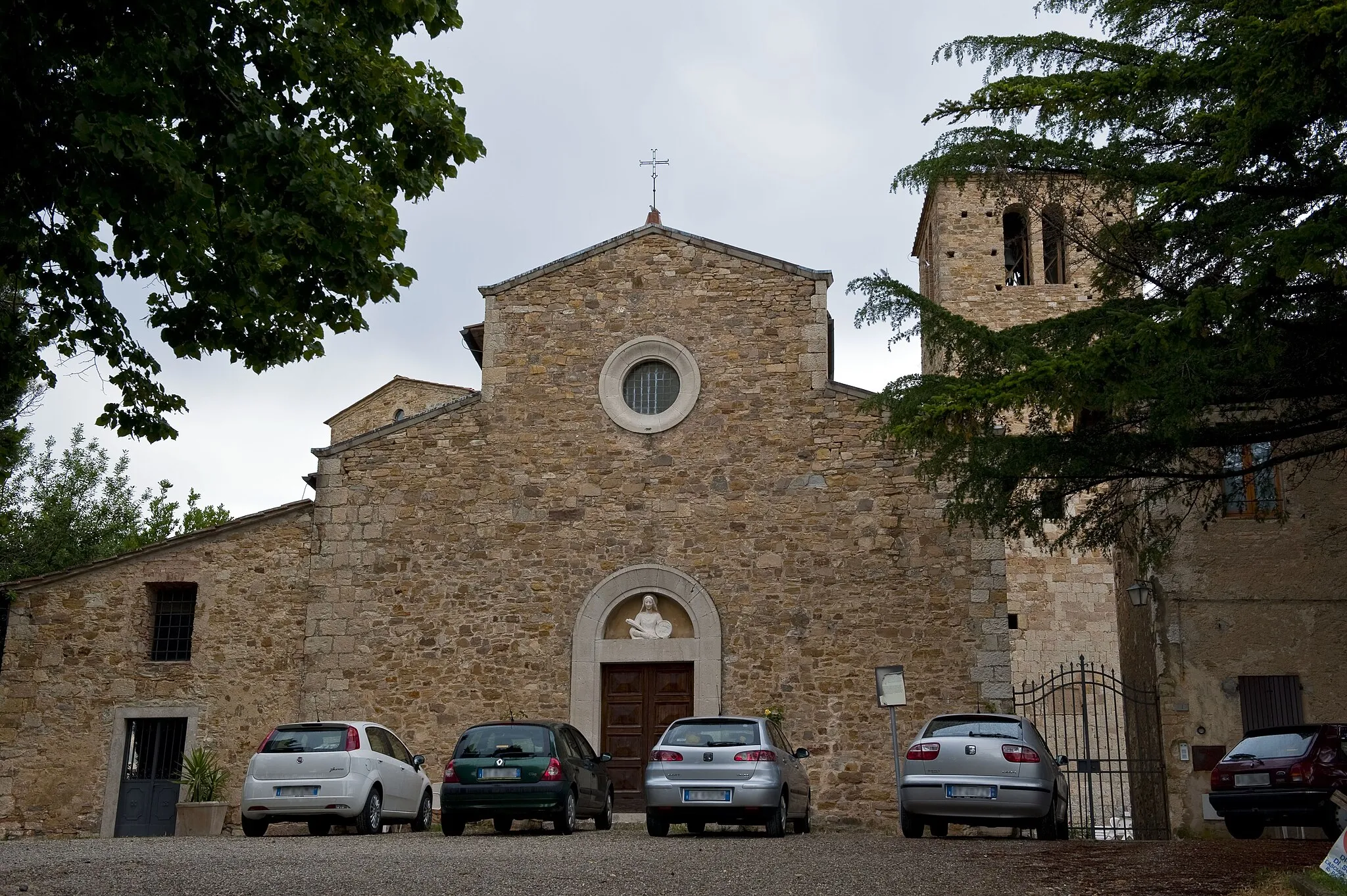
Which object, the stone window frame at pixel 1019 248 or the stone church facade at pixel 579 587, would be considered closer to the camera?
the stone church facade at pixel 579 587

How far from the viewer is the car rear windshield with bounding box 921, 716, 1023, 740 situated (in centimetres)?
1214

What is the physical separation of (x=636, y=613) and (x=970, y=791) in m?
6.62

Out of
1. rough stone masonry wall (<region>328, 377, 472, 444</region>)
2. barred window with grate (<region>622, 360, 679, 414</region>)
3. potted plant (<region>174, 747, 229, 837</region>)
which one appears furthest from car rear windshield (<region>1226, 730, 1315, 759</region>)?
rough stone masonry wall (<region>328, 377, 472, 444</region>)

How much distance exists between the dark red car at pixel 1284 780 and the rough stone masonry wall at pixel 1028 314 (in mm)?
7305

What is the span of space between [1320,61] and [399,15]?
574cm

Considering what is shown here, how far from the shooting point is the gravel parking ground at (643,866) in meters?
7.79

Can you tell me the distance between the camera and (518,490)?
58.4 feet

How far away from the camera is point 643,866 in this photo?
906 centimetres

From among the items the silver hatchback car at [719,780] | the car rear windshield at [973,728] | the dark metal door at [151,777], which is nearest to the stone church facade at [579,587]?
the dark metal door at [151,777]

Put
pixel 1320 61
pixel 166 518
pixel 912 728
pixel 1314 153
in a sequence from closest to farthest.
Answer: pixel 1320 61, pixel 1314 153, pixel 912 728, pixel 166 518

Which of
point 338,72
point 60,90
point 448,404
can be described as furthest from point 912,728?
point 60,90

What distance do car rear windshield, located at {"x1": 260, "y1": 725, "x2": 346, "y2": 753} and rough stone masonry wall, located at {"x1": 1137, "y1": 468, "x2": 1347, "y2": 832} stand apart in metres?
9.91

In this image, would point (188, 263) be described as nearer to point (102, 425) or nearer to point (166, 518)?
point (102, 425)

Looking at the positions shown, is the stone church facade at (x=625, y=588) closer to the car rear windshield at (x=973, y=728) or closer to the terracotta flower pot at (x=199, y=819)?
the terracotta flower pot at (x=199, y=819)
